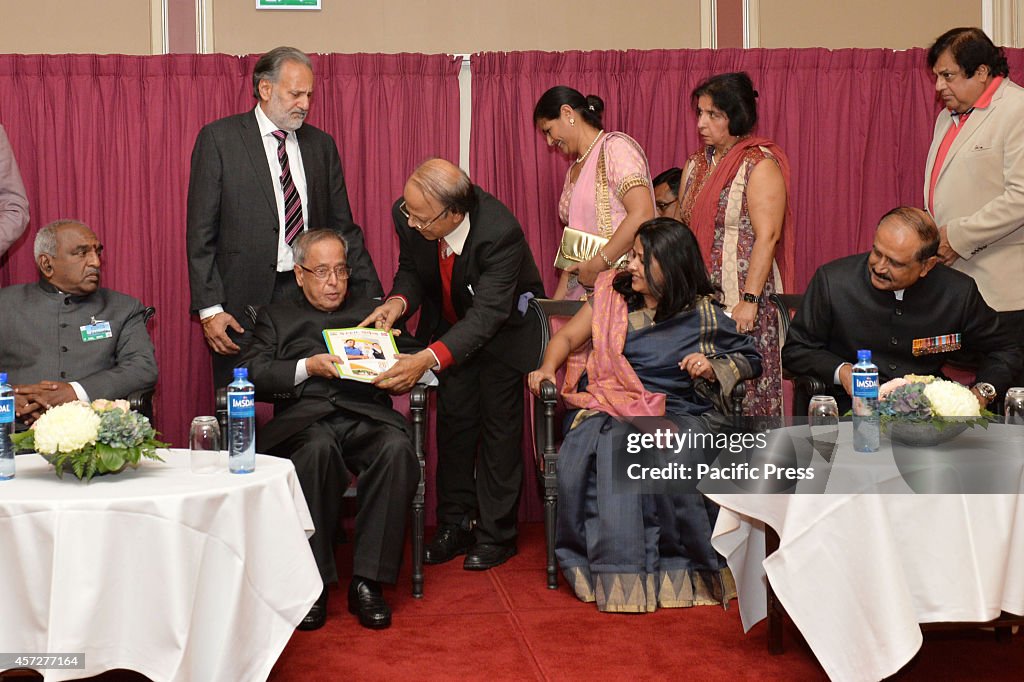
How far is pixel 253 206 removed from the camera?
446 cm

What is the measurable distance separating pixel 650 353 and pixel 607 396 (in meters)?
0.23

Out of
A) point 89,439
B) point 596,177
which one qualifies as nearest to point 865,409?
point 596,177

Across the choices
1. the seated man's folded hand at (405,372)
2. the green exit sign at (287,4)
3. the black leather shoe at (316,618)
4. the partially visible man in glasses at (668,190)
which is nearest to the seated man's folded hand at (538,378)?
the seated man's folded hand at (405,372)

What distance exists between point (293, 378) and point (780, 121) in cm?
279

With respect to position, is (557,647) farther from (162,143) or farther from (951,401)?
(162,143)

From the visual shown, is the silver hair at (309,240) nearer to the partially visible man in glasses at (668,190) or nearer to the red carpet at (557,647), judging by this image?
the red carpet at (557,647)

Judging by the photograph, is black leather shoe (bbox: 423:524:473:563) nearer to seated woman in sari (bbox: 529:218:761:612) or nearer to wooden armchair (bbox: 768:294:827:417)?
seated woman in sari (bbox: 529:218:761:612)

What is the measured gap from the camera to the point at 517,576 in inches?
166

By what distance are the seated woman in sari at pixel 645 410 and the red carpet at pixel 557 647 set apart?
4.9 inches

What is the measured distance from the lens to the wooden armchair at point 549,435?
3.97 metres

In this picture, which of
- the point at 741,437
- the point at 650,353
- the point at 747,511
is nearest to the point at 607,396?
the point at 650,353

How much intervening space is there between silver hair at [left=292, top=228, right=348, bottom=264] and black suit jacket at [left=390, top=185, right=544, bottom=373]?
438mm

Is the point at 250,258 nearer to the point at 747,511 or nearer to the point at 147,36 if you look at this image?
the point at 147,36

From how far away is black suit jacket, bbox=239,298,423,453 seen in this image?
3.96 meters
